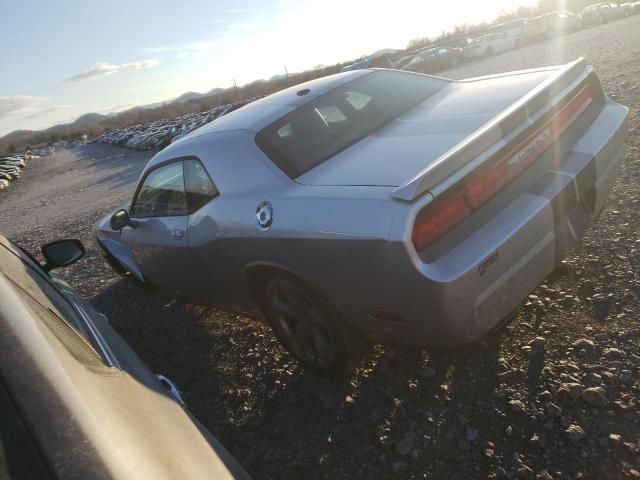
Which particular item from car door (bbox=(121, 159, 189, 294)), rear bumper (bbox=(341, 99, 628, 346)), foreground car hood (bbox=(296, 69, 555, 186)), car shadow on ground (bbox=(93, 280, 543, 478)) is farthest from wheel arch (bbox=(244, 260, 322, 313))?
car door (bbox=(121, 159, 189, 294))

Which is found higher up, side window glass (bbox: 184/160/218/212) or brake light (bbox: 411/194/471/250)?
side window glass (bbox: 184/160/218/212)

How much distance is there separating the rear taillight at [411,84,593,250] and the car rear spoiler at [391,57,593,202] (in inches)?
2.3

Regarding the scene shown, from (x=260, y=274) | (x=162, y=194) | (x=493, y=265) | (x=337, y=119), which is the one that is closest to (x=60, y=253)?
(x=162, y=194)

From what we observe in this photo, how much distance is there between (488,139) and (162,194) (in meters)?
2.51

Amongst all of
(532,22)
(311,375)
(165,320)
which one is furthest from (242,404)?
(532,22)

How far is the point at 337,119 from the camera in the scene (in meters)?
3.16

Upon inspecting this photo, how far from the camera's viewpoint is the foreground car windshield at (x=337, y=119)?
2.82 m

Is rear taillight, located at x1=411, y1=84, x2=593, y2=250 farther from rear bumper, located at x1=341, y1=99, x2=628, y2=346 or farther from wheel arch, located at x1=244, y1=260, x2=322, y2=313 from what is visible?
wheel arch, located at x1=244, y1=260, x2=322, y2=313

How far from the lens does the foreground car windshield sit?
2.82m

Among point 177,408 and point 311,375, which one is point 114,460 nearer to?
point 177,408

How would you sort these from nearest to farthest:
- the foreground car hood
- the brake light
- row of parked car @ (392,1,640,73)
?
the brake light → the foreground car hood → row of parked car @ (392,1,640,73)

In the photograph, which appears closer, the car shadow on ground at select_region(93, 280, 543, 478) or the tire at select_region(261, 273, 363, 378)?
the car shadow on ground at select_region(93, 280, 543, 478)

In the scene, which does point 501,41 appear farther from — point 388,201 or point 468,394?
point 388,201

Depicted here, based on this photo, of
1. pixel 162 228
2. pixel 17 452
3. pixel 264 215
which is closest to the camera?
pixel 17 452
